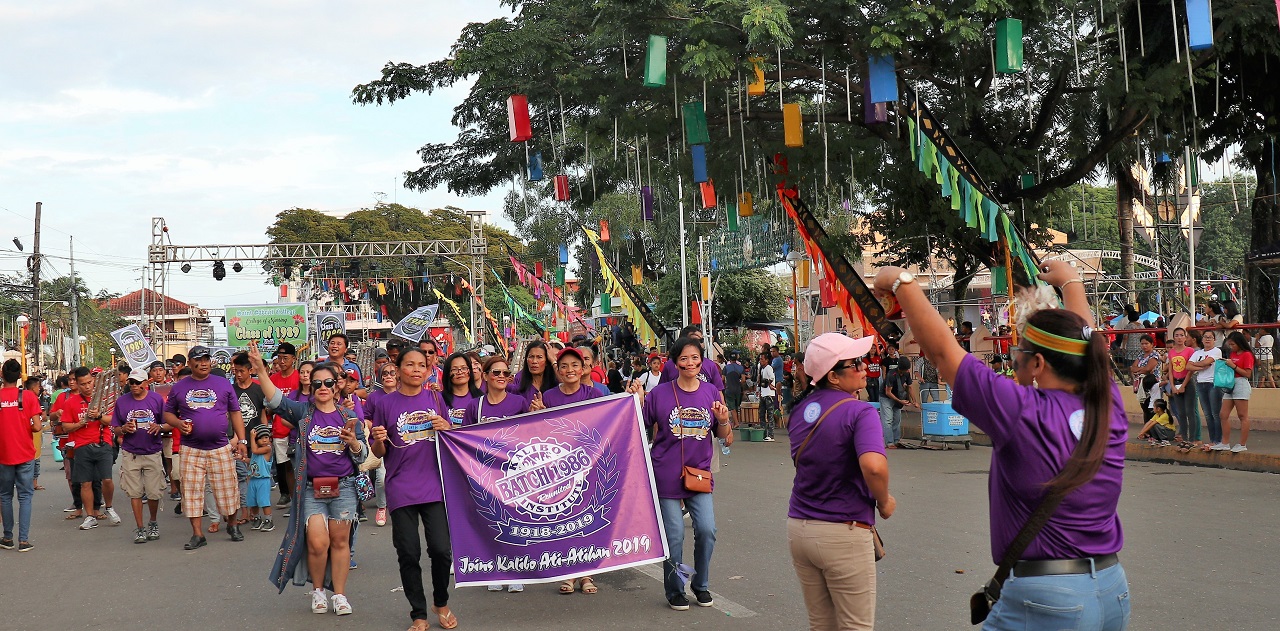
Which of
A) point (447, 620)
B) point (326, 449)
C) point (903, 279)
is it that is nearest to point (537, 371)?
point (326, 449)

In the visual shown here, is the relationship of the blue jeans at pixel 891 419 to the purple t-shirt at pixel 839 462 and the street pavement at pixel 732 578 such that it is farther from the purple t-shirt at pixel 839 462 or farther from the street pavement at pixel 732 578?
the purple t-shirt at pixel 839 462

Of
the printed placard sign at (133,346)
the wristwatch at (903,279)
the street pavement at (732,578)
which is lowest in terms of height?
the street pavement at (732,578)

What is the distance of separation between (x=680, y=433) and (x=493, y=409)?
4.28 feet

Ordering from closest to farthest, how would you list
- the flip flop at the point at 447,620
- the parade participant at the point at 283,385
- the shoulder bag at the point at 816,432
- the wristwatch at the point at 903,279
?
the wristwatch at the point at 903,279, the shoulder bag at the point at 816,432, the flip flop at the point at 447,620, the parade participant at the point at 283,385

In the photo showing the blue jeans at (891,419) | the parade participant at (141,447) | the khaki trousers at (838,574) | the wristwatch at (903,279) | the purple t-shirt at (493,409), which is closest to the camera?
the wristwatch at (903,279)

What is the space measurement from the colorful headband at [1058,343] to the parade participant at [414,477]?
14.1ft

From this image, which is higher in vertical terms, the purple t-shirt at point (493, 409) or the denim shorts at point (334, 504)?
the purple t-shirt at point (493, 409)

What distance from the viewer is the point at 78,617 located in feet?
24.0

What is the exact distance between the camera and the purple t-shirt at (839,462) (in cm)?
441

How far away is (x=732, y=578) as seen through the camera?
7590 millimetres

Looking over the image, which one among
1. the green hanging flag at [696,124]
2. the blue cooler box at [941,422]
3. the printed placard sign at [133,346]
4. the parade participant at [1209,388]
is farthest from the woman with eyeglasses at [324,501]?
the blue cooler box at [941,422]

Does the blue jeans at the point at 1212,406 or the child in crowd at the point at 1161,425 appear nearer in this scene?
the blue jeans at the point at 1212,406

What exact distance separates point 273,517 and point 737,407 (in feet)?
43.0

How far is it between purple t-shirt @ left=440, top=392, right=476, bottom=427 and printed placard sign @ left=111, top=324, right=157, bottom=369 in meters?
10.4
